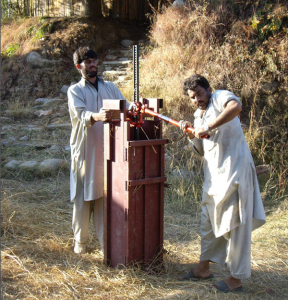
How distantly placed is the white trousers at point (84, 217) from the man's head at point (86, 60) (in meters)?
1.23

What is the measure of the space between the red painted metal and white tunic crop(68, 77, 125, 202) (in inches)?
11.4

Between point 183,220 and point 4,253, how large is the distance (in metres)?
2.27

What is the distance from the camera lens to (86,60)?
11.8 feet

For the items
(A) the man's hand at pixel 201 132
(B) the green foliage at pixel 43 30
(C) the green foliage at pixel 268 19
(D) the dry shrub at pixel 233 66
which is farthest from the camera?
(B) the green foliage at pixel 43 30

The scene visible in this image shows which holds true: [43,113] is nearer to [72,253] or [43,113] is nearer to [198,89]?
Result: [72,253]

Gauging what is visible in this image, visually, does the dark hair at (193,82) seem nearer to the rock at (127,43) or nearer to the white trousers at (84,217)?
the white trousers at (84,217)

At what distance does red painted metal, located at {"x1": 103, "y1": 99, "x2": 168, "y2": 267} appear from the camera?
3119mm

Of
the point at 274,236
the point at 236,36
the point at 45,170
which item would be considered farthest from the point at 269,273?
the point at 236,36

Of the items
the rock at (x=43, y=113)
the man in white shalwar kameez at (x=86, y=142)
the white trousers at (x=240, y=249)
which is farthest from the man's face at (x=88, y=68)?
the rock at (x=43, y=113)

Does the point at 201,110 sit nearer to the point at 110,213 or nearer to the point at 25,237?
the point at 110,213

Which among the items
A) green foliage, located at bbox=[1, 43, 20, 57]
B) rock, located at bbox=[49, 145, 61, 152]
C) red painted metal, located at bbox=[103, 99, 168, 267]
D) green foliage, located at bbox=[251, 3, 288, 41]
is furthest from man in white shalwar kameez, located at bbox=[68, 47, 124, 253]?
green foliage, located at bbox=[1, 43, 20, 57]

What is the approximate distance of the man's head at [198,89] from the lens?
9.52ft

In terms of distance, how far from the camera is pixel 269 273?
3.48 meters

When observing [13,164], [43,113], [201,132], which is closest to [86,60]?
[201,132]
